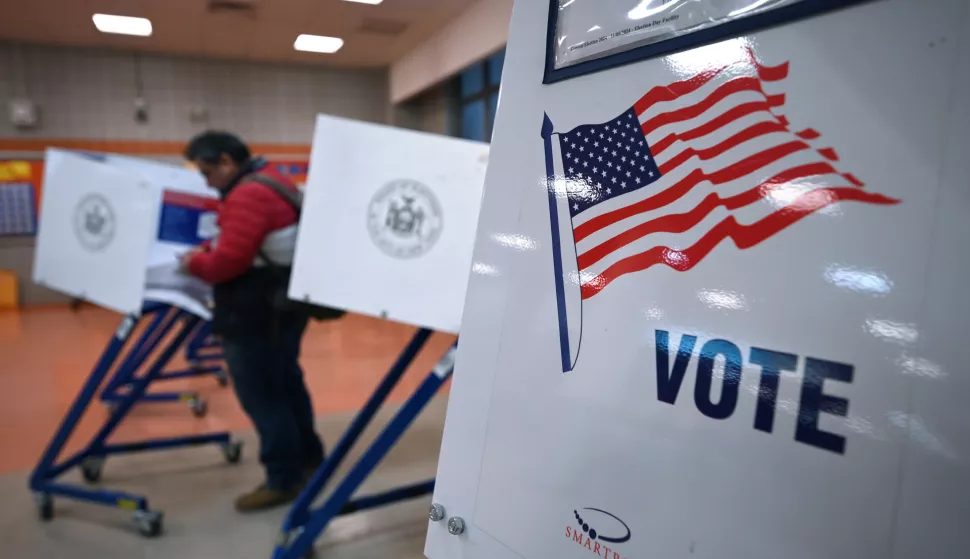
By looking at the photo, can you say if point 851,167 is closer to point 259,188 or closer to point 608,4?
point 608,4

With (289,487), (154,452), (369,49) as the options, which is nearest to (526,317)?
(289,487)

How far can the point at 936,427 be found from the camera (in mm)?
472

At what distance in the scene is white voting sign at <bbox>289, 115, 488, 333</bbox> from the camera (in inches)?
68.9

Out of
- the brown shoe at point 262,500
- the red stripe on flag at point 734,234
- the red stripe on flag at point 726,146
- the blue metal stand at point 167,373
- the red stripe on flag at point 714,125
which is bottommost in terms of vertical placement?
the brown shoe at point 262,500

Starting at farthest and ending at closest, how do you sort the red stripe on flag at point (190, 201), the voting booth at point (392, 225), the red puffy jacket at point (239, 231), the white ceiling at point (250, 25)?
the white ceiling at point (250, 25), the red stripe on flag at point (190, 201), the red puffy jacket at point (239, 231), the voting booth at point (392, 225)

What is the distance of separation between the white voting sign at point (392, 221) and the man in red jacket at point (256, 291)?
2.02 ft

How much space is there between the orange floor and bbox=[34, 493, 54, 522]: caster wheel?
0.62 m

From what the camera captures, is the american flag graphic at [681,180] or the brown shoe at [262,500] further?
the brown shoe at [262,500]

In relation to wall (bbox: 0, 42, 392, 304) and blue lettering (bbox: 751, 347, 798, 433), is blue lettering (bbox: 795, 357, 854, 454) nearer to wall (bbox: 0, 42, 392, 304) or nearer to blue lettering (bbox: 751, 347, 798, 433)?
blue lettering (bbox: 751, 347, 798, 433)

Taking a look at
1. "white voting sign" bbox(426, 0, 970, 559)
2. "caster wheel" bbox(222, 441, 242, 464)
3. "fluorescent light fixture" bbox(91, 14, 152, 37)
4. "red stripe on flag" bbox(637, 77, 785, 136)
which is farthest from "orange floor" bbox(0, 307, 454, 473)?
"red stripe on flag" bbox(637, 77, 785, 136)

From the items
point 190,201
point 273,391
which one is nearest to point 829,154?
point 273,391

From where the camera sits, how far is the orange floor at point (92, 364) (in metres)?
3.47

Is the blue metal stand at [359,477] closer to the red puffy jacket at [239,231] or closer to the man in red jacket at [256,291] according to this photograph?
the man in red jacket at [256,291]

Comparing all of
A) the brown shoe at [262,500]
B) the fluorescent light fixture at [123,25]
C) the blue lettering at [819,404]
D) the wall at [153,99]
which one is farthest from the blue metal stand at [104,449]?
the wall at [153,99]
